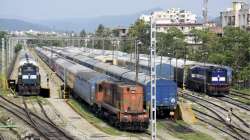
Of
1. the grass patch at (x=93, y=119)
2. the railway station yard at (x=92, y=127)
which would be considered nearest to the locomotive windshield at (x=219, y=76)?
the grass patch at (x=93, y=119)

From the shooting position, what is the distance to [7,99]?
182 feet

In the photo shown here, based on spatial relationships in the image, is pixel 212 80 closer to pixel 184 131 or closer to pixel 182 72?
pixel 182 72

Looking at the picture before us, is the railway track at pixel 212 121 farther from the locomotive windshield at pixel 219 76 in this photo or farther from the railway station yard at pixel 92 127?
the locomotive windshield at pixel 219 76

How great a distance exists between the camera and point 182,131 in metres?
35.3

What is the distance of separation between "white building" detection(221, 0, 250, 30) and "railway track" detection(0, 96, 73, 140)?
283 feet

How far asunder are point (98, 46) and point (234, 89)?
325 ft

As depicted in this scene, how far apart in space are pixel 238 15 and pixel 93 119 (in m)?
101

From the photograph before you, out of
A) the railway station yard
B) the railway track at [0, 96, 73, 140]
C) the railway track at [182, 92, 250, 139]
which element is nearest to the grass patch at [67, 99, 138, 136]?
the railway station yard

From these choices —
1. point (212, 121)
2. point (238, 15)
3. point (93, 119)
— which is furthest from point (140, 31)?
point (212, 121)

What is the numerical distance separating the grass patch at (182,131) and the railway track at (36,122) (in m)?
7.02

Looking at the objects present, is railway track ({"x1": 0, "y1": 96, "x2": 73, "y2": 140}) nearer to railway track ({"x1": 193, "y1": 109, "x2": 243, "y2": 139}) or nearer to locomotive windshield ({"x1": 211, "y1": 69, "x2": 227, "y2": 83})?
railway track ({"x1": 193, "y1": 109, "x2": 243, "y2": 139})

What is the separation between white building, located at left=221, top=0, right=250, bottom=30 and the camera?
129688mm

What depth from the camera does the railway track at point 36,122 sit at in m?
32.4

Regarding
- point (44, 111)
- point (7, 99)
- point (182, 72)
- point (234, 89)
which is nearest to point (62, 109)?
point (44, 111)
